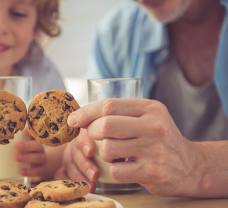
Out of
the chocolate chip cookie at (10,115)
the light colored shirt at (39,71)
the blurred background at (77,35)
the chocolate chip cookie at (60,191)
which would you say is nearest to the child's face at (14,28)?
the light colored shirt at (39,71)

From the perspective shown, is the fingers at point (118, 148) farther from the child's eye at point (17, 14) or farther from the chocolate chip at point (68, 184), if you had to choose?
the child's eye at point (17, 14)

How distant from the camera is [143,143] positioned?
2.85ft

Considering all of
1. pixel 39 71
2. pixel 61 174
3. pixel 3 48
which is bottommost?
pixel 61 174

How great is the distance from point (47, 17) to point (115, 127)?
105 cm

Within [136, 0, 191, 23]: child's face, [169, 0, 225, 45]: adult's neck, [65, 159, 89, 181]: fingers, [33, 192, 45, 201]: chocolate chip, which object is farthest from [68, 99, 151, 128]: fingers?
[169, 0, 225, 45]: adult's neck

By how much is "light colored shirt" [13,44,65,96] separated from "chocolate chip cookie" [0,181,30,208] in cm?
105

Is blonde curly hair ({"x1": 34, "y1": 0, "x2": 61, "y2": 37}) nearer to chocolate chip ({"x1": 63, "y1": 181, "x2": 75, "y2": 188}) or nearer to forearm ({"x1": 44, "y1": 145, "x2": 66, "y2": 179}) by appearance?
forearm ({"x1": 44, "y1": 145, "x2": 66, "y2": 179})

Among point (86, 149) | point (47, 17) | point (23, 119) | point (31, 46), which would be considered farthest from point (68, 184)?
point (31, 46)

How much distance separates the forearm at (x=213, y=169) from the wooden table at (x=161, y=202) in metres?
0.02

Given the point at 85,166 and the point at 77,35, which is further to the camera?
the point at 77,35

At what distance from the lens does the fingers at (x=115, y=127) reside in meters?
0.83

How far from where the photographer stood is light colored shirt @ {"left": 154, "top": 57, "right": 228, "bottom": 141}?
157cm

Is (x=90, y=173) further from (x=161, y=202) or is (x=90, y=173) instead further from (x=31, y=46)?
(x=31, y=46)

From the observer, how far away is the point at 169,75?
63.9 inches
